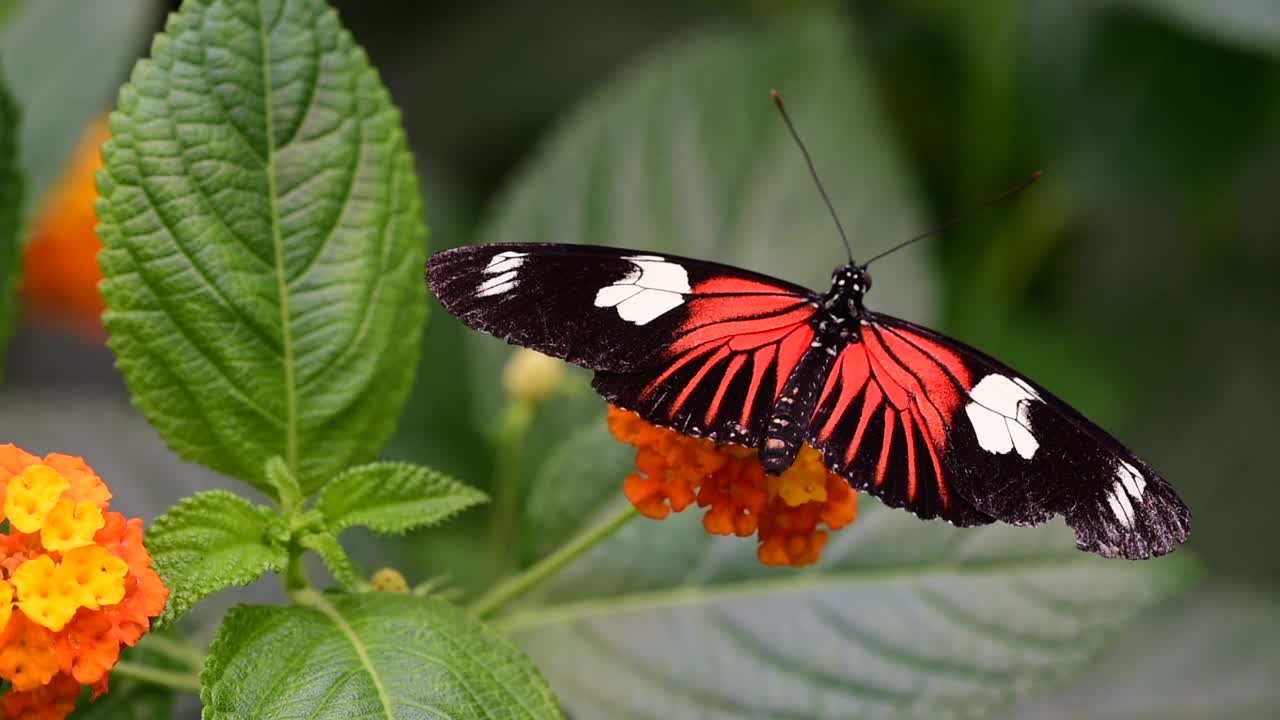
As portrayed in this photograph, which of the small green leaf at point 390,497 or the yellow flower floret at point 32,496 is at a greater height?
the small green leaf at point 390,497

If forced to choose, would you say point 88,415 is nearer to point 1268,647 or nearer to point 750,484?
point 750,484

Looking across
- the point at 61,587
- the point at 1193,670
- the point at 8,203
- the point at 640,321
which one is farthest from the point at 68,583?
the point at 1193,670

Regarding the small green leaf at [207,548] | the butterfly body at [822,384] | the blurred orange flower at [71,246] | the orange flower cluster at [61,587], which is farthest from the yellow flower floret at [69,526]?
the blurred orange flower at [71,246]

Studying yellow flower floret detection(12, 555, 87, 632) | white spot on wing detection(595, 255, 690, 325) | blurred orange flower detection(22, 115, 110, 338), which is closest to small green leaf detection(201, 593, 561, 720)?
yellow flower floret detection(12, 555, 87, 632)

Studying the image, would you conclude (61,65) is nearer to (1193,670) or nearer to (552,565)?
(552,565)

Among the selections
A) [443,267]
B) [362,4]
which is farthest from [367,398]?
[362,4]

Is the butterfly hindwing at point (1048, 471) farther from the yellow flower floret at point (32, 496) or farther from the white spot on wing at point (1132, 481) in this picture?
the yellow flower floret at point (32, 496)
